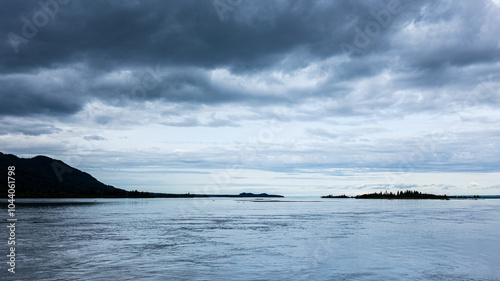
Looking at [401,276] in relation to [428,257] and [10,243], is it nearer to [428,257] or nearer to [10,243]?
[428,257]

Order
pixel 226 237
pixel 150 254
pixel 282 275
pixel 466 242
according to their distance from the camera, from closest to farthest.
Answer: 1. pixel 282 275
2. pixel 150 254
3. pixel 466 242
4. pixel 226 237

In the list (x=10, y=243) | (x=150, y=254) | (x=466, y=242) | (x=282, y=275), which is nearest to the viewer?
(x=282, y=275)

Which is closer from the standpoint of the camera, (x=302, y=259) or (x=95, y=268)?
(x=95, y=268)

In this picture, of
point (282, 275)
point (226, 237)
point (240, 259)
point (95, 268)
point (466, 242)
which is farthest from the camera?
point (226, 237)

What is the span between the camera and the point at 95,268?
79.4ft

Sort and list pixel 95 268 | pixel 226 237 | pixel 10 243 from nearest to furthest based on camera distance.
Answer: pixel 95 268
pixel 10 243
pixel 226 237

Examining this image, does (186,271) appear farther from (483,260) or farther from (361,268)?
(483,260)

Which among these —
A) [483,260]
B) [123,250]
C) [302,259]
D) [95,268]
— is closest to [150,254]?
[123,250]

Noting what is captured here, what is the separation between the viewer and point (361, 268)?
82.0 feet

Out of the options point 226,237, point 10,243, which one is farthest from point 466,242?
point 10,243

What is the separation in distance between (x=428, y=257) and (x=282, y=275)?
1375 cm

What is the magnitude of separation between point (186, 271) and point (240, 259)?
531 cm

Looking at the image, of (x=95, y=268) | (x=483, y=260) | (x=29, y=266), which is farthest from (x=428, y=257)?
(x=29, y=266)

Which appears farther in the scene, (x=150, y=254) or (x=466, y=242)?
(x=466, y=242)
